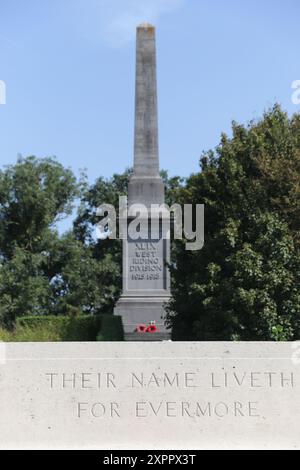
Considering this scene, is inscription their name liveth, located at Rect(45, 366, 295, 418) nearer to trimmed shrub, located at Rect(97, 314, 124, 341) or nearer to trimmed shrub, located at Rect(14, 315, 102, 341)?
trimmed shrub, located at Rect(97, 314, 124, 341)

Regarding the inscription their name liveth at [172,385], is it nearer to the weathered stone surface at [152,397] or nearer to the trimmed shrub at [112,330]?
the weathered stone surface at [152,397]

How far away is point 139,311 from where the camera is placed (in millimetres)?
24734

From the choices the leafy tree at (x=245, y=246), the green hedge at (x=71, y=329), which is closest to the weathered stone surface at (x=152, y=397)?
Answer: the leafy tree at (x=245, y=246)

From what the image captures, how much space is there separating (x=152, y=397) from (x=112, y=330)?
12.7 m

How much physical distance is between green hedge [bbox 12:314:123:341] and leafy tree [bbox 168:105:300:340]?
3.24 metres

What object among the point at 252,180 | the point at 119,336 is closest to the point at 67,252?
the point at 119,336

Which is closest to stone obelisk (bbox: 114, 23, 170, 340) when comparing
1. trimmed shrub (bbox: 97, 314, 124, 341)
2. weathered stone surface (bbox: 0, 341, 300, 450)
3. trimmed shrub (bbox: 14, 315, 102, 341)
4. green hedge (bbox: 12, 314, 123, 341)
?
trimmed shrub (bbox: 97, 314, 124, 341)

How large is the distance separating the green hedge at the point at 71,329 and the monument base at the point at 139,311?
449 mm

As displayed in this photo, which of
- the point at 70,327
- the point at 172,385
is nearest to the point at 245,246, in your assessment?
the point at 172,385

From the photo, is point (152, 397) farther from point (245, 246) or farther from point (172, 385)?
point (245, 246)

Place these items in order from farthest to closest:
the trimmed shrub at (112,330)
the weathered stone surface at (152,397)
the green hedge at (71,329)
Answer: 1. the green hedge at (71,329)
2. the trimmed shrub at (112,330)
3. the weathered stone surface at (152,397)

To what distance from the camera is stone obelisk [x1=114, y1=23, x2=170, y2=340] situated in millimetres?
24781

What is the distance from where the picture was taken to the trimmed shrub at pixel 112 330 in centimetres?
2106

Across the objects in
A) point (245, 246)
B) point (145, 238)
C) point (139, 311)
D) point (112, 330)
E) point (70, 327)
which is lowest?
point (112, 330)
